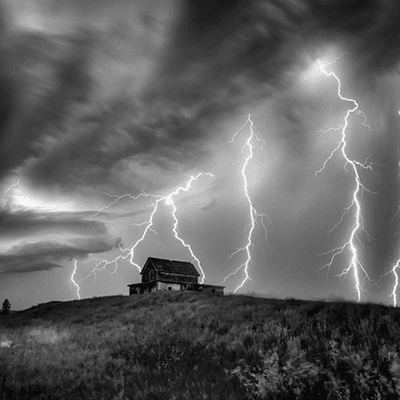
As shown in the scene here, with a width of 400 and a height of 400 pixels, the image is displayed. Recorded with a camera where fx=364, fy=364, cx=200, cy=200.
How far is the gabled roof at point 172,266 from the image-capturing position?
5705 cm

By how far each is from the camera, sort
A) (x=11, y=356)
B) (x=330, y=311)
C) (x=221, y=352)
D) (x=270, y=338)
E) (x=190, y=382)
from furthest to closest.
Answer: (x=330, y=311), (x=11, y=356), (x=270, y=338), (x=221, y=352), (x=190, y=382)

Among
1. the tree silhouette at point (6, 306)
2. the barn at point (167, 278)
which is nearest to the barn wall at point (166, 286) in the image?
the barn at point (167, 278)

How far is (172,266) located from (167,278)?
2.79 meters

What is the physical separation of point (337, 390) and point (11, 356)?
10135mm

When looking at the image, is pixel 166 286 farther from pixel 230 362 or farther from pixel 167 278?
pixel 230 362

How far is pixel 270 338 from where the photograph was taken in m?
10.0

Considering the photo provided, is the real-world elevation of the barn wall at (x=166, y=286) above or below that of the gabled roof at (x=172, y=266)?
below

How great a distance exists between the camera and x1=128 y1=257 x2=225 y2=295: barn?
55844mm

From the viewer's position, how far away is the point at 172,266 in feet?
193

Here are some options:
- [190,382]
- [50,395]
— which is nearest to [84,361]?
[50,395]

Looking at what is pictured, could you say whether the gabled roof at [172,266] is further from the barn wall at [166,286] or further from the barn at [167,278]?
the barn wall at [166,286]

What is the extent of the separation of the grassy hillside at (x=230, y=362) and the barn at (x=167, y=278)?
40843 millimetres

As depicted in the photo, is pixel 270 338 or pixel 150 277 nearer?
pixel 270 338

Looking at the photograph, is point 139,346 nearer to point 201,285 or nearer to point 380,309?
point 380,309
